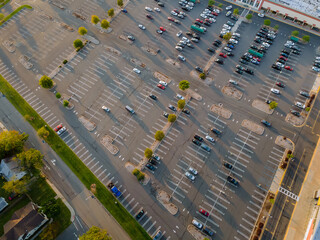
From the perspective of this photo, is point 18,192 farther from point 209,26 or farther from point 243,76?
point 209,26

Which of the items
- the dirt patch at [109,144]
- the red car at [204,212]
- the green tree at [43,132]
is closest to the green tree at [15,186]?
the green tree at [43,132]

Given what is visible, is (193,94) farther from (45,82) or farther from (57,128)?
(45,82)

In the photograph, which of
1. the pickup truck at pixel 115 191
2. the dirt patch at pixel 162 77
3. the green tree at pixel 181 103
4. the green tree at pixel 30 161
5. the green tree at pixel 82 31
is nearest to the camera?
the green tree at pixel 30 161

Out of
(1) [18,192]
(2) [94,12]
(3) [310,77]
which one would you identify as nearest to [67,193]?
(1) [18,192]

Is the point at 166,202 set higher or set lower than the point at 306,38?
lower

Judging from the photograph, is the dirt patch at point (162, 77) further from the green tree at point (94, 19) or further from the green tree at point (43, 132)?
the green tree at point (43, 132)

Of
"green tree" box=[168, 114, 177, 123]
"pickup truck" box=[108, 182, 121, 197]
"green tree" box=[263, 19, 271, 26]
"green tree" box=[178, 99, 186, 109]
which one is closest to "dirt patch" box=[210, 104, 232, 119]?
"green tree" box=[178, 99, 186, 109]

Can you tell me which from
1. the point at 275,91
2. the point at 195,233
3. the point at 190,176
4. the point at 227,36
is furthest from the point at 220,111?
the point at 195,233
